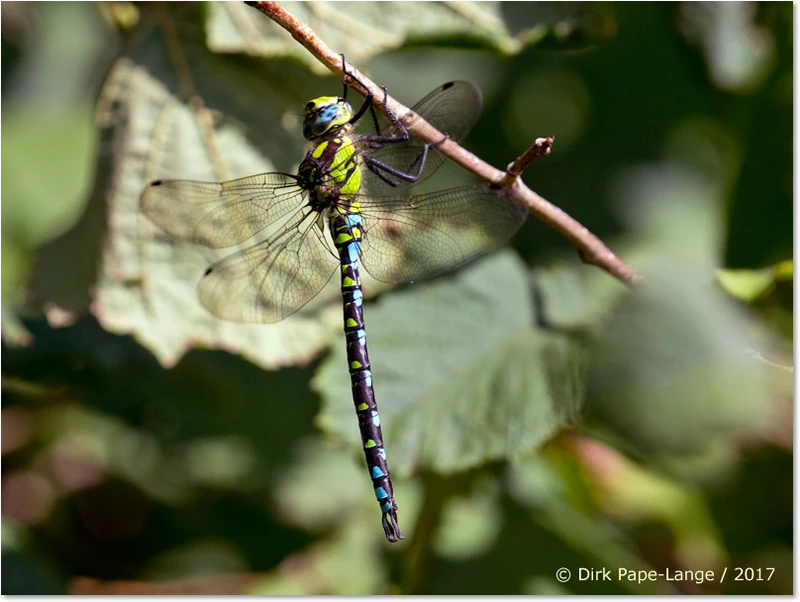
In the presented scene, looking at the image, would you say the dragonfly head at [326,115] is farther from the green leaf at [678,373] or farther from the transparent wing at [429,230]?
the green leaf at [678,373]

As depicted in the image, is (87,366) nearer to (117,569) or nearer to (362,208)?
(117,569)

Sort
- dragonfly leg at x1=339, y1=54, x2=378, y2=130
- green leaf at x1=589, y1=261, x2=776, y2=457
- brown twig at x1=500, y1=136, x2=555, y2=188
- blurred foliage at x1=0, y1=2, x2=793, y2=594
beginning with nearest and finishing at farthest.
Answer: brown twig at x1=500, y1=136, x2=555, y2=188, dragonfly leg at x1=339, y1=54, x2=378, y2=130, green leaf at x1=589, y1=261, x2=776, y2=457, blurred foliage at x1=0, y1=2, x2=793, y2=594

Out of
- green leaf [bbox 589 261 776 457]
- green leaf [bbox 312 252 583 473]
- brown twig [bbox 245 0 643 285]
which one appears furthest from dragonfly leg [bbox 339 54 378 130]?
green leaf [bbox 589 261 776 457]

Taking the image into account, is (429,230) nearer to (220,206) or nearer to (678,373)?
(220,206)

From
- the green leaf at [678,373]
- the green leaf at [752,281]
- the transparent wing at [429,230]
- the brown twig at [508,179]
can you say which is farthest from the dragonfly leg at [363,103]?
the green leaf at [752,281]

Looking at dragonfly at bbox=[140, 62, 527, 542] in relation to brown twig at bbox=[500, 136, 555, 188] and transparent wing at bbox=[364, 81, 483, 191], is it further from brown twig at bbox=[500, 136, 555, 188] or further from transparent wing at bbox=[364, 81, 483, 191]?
brown twig at bbox=[500, 136, 555, 188]

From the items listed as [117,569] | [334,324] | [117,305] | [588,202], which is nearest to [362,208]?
[334,324]
